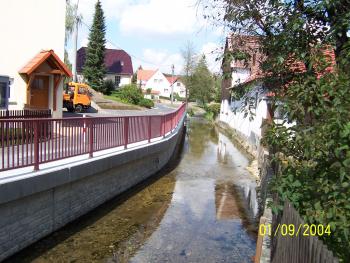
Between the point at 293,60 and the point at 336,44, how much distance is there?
690 millimetres

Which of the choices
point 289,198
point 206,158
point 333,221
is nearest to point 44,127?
point 289,198

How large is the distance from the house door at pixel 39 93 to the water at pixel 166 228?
5.58 metres

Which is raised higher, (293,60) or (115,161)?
(293,60)

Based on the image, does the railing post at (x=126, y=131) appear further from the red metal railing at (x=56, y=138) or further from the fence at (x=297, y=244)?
the fence at (x=297, y=244)

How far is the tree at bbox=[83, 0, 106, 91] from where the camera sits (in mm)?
51938

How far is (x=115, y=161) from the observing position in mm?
10195

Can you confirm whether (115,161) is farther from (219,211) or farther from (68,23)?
(68,23)

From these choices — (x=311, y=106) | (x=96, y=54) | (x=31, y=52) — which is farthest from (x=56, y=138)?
(x=96, y=54)

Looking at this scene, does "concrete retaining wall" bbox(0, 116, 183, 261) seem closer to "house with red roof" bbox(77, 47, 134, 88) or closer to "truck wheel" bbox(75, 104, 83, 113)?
"truck wheel" bbox(75, 104, 83, 113)

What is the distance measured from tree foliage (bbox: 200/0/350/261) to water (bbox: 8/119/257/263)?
3.40 metres

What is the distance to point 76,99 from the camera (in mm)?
30766

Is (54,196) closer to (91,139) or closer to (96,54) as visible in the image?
(91,139)

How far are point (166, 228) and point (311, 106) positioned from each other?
553 centimetres
